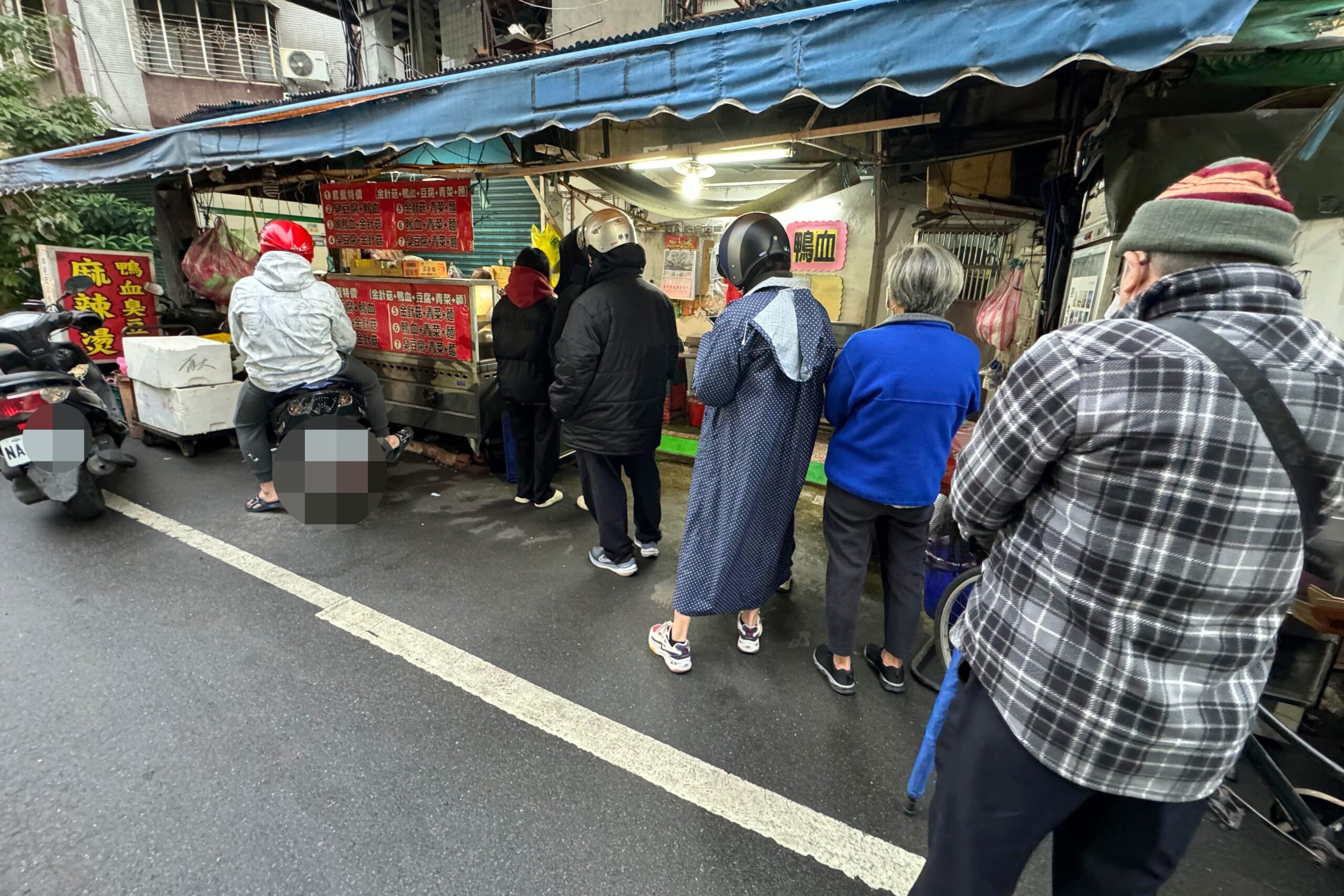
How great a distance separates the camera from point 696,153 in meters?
4.51

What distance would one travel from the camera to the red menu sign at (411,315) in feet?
18.6

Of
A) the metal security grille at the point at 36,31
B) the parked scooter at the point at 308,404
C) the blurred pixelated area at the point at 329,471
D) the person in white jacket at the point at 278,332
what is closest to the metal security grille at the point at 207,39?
the metal security grille at the point at 36,31

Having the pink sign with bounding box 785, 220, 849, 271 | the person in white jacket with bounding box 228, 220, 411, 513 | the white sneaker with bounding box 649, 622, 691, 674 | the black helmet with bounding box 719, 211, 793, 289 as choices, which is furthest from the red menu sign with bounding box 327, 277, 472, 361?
the pink sign with bounding box 785, 220, 849, 271

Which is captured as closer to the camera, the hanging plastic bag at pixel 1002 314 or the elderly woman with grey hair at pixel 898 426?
the elderly woman with grey hair at pixel 898 426

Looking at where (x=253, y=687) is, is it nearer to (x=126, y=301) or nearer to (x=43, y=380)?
(x=43, y=380)

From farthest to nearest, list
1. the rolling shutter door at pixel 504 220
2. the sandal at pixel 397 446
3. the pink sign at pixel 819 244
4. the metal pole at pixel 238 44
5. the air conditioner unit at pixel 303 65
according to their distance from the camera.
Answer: the metal pole at pixel 238 44 < the air conditioner unit at pixel 303 65 < the rolling shutter door at pixel 504 220 < the pink sign at pixel 819 244 < the sandal at pixel 397 446

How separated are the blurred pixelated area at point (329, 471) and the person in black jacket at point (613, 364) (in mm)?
1659

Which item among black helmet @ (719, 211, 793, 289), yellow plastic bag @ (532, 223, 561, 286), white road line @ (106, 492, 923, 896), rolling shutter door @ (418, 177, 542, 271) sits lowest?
white road line @ (106, 492, 923, 896)

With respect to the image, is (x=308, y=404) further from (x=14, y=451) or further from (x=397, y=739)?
(x=397, y=739)

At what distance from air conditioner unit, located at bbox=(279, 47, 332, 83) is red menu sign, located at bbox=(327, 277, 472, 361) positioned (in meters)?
11.2

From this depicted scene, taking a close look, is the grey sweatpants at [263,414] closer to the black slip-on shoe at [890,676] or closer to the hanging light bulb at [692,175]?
the hanging light bulb at [692,175]

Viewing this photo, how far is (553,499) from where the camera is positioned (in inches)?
215

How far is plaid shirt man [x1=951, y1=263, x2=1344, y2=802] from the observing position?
3.85 ft

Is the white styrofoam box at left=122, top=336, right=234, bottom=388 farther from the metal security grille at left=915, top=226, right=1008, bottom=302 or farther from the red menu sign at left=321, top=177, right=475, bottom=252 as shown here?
the metal security grille at left=915, top=226, right=1008, bottom=302
